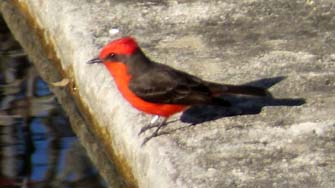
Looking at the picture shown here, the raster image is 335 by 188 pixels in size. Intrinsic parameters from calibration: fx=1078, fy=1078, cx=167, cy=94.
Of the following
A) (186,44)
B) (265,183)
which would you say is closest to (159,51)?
(186,44)

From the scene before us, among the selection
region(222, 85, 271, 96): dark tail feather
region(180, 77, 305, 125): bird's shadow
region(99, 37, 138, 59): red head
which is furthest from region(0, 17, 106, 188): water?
region(222, 85, 271, 96): dark tail feather

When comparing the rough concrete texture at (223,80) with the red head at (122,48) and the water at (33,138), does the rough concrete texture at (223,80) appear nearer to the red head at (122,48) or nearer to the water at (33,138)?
the water at (33,138)

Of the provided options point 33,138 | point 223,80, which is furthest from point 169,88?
point 33,138

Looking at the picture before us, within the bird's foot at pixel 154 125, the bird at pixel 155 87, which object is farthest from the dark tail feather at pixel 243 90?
the bird's foot at pixel 154 125

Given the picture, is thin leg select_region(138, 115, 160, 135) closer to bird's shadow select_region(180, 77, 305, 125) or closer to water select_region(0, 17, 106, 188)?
bird's shadow select_region(180, 77, 305, 125)

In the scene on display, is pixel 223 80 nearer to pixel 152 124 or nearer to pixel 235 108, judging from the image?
pixel 235 108

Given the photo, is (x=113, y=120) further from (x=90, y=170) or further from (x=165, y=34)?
(x=165, y=34)
